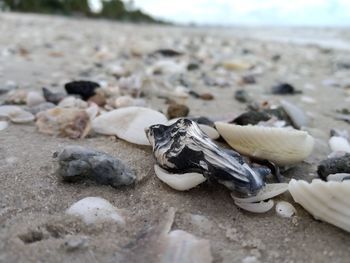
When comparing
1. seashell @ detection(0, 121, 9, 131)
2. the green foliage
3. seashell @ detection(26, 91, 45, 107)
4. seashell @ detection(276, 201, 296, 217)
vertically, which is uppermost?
seashell @ detection(276, 201, 296, 217)

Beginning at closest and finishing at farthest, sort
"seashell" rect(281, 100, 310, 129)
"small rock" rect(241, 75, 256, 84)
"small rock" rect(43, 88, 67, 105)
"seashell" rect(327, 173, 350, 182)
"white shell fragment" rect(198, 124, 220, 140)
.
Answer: "seashell" rect(327, 173, 350, 182) < "white shell fragment" rect(198, 124, 220, 140) < "seashell" rect(281, 100, 310, 129) < "small rock" rect(43, 88, 67, 105) < "small rock" rect(241, 75, 256, 84)

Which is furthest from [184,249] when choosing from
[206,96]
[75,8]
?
[75,8]

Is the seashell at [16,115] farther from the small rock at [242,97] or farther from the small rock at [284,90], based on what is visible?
the small rock at [284,90]

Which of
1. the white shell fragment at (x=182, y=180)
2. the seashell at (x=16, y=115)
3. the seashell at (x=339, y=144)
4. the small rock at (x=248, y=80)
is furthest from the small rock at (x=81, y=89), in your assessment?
the small rock at (x=248, y=80)

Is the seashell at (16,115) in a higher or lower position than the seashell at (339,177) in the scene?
lower

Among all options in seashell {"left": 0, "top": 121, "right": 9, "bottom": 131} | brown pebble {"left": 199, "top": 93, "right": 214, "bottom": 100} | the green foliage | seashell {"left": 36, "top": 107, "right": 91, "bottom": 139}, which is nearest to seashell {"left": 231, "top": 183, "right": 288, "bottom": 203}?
seashell {"left": 36, "top": 107, "right": 91, "bottom": 139}

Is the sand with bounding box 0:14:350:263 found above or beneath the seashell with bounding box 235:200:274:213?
beneath

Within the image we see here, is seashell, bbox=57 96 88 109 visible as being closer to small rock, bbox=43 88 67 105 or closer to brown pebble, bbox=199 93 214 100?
small rock, bbox=43 88 67 105
